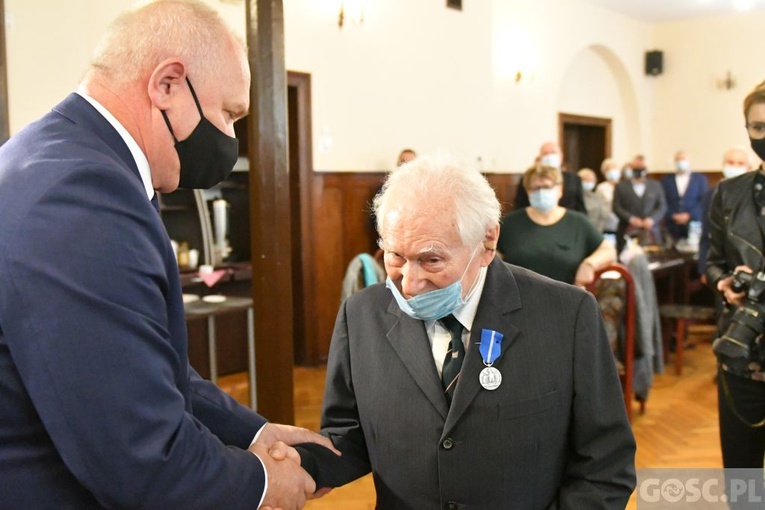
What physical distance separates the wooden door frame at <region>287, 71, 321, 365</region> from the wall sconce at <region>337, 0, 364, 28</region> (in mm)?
628

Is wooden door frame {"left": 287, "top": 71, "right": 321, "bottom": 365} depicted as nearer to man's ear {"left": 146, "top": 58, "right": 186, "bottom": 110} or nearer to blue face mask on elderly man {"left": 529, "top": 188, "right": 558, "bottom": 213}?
blue face mask on elderly man {"left": 529, "top": 188, "right": 558, "bottom": 213}

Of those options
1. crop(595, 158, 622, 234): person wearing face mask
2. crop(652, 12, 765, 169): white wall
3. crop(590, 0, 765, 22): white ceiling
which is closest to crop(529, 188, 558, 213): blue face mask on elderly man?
crop(595, 158, 622, 234): person wearing face mask

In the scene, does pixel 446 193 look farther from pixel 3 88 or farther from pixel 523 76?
pixel 523 76

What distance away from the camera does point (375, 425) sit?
1.64 metres

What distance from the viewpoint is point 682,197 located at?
913 centimetres

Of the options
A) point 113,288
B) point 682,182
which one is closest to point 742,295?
→ point 113,288

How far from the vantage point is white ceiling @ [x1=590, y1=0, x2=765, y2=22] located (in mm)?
10281

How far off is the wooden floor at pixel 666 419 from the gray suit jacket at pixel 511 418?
1.90m

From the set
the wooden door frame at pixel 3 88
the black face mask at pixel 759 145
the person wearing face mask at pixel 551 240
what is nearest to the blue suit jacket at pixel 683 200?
the person wearing face mask at pixel 551 240

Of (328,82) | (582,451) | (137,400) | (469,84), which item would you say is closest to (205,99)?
(137,400)

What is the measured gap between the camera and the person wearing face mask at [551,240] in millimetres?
3822

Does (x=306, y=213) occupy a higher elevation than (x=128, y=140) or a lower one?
lower

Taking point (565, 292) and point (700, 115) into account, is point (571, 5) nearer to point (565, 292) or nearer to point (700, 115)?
point (700, 115)

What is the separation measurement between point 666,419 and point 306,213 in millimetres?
3216
